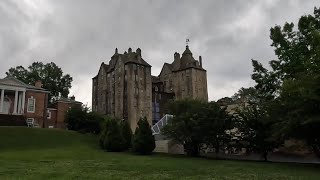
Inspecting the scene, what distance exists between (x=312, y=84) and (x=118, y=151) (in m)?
21.5

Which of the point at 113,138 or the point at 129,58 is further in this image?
the point at 129,58

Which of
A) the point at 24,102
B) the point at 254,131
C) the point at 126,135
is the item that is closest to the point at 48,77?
the point at 24,102

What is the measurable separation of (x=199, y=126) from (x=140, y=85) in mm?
44781

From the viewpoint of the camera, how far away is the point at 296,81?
22797 millimetres

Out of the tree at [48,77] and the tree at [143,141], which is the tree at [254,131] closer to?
the tree at [143,141]

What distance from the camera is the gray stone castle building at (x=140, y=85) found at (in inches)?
3063

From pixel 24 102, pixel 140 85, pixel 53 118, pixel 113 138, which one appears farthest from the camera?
pixel 140 85

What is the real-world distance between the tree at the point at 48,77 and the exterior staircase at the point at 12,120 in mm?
23708

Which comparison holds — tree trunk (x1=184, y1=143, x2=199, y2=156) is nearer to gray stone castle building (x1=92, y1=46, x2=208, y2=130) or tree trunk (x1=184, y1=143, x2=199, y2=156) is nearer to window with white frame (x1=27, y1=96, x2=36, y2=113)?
window with white frame (x1=27, y1=96, x2=36, y2=113)

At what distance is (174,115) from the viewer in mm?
38219

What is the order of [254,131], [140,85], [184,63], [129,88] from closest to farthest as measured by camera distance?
[254,131], [129,88], [140,85], [184,63]

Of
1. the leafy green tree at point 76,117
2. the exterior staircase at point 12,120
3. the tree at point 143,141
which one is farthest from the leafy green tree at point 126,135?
the exterior staircase at point 12,120

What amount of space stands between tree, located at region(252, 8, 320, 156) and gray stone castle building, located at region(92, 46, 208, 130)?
3639 centimetres

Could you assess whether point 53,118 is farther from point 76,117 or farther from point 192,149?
point 192,149
